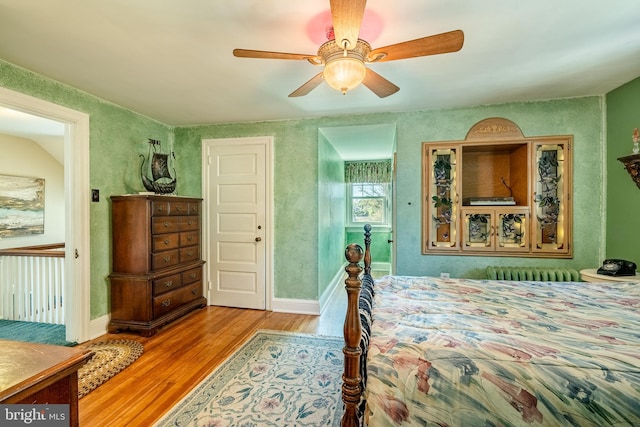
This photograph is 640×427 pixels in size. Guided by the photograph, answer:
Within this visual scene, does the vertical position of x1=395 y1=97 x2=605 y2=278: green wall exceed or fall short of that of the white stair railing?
it exceeds it

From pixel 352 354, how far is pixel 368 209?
541cm

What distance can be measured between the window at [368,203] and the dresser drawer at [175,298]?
3.64 m

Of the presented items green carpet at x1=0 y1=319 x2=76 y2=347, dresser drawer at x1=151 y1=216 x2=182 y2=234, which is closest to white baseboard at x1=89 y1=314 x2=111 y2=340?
green carpet at x1=0 y1=319 x2=76 y2=347

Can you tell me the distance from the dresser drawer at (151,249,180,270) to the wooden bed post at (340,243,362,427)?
106 inches

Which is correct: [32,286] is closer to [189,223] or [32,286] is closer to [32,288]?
[32,288]

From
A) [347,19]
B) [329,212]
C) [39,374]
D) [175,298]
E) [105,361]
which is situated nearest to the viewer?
[39,374]

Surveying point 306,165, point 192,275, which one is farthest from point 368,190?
point 192,275

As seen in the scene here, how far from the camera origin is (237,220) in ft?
12.7

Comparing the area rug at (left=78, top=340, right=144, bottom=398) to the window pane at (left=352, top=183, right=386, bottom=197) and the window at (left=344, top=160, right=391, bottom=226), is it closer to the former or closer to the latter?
the window at (left=344, top=160, right=391, bottom=226)

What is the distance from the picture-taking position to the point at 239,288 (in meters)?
3.86

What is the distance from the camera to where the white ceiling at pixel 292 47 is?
1.64 meters

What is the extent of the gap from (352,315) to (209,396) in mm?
1501

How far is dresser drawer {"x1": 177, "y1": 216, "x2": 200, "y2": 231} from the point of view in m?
3.51

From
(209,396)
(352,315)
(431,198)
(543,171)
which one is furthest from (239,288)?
(543,171)
